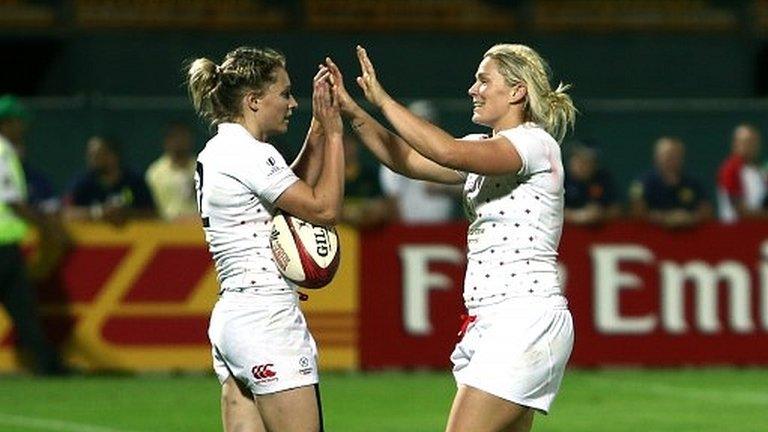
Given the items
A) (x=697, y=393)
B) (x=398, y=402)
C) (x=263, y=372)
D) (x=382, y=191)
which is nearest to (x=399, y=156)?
(x=263, y=372)

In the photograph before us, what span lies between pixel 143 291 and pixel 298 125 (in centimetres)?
417

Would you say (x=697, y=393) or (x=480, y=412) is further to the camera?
(x=697, y=393)

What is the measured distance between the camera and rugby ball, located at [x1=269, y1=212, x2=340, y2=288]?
7.19 m

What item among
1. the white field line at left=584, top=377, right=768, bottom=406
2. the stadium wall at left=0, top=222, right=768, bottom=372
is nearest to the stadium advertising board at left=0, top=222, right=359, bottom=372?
the stadium wall at left=0, top=222, right=768, bottom=372

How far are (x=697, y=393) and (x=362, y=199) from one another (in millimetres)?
3285

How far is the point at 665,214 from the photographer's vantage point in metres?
16.1

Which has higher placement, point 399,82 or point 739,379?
point 399,82

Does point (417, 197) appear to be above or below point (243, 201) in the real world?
below

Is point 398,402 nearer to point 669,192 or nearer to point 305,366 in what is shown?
point 669,192

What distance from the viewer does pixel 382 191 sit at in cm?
1625

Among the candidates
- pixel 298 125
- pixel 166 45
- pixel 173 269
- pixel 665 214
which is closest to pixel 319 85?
pixel 173 269

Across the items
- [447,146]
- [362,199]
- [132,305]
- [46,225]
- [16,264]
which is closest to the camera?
[447,146]

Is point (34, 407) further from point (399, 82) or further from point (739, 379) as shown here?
point (399, 82)

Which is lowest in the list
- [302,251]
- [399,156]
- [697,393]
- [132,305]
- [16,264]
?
[697,393]
